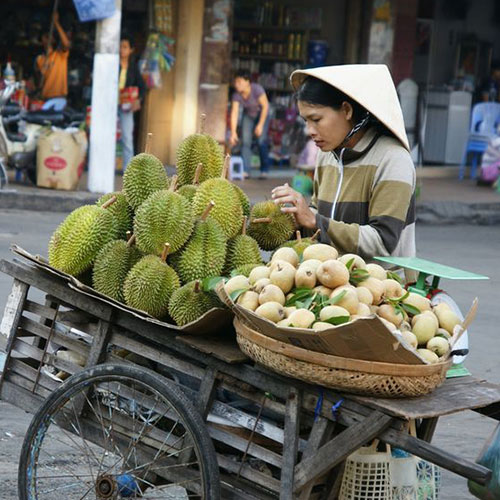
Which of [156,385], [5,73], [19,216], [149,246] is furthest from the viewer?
[5,73]

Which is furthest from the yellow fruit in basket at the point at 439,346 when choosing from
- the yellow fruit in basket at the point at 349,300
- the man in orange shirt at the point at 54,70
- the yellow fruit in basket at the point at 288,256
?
the man in orange shirt at the point at 54,70

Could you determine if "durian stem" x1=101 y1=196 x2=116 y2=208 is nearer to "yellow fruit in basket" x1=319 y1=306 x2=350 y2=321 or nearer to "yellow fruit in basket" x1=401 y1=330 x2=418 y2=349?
"yellow fruit in basket" x1=319 y1=306 x2=350 y2=321

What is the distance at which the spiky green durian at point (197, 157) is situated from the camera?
400cm

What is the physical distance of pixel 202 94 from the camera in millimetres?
14375

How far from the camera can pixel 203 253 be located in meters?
3.61

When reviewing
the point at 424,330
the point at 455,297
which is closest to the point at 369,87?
the point at 424,330

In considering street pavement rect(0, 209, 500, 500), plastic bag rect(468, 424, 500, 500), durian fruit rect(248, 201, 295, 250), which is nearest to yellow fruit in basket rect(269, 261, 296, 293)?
durian fruit rect(248, 201, 295, 250)

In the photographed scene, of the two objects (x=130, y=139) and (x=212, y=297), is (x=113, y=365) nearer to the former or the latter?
(x=212, y=297)

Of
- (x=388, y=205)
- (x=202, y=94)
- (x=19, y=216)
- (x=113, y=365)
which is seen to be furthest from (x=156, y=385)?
(x=202, y=94)

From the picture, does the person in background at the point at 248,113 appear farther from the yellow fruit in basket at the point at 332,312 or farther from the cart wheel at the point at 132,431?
the yellow fruit in basket at the point at 332,312

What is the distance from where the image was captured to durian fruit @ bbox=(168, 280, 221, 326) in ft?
11.4

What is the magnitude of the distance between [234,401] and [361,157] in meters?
0.92

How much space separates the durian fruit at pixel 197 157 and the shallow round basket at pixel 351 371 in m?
1.09

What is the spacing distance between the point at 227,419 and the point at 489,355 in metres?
3.82
